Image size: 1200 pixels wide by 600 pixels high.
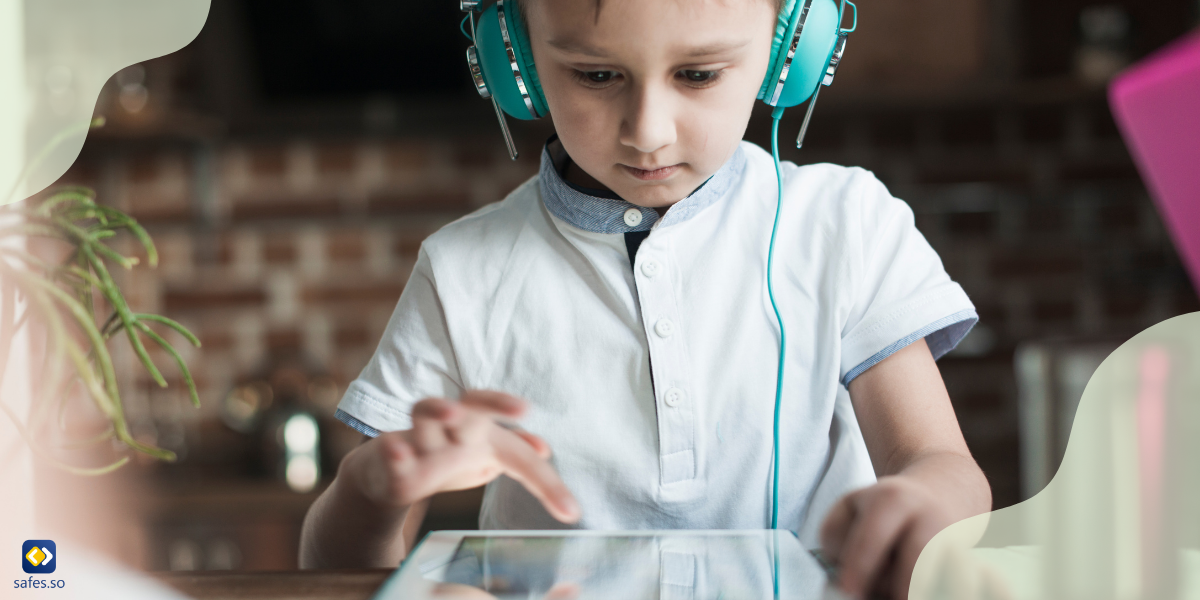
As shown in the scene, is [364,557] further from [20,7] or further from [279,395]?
[279,395]

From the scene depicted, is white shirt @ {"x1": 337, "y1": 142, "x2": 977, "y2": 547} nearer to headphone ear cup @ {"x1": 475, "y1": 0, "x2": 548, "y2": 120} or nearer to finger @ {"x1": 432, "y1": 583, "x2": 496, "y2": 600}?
headphone ear cup @ {"x1": 475, "y1": 0, "x2": 548, "y2": 120}

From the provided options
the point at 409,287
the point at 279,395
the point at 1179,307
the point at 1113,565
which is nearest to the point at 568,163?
the point at 409,287

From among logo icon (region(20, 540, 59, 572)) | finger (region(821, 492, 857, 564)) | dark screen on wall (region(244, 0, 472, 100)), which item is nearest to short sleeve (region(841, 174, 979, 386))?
finger (region(821, 492, 857, 564))

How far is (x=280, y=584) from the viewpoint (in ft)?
1.34

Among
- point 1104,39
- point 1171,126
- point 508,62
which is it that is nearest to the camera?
point 1171,126

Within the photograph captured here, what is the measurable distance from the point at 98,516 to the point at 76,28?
3.76 feet

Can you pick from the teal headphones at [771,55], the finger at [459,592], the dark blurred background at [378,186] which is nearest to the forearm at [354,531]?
the finger at [459,592]

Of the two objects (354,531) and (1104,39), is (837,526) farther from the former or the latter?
(1104,39)

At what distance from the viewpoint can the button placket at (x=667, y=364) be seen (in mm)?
573

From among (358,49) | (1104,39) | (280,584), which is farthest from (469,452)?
(1104,39)

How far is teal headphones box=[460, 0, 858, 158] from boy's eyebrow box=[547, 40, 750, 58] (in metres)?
0.05

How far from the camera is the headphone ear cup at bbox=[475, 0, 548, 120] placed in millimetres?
522

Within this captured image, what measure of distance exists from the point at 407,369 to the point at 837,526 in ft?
1.04

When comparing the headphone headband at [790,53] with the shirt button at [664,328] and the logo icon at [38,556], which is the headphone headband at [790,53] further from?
the logo icon at [38,556]
